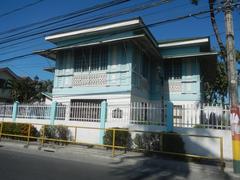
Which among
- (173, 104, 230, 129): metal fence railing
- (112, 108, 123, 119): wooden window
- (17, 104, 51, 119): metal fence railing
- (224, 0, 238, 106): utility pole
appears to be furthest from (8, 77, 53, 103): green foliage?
(224, 0, 238, 106): utility pole

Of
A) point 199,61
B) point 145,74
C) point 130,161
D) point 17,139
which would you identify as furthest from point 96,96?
point 199,61

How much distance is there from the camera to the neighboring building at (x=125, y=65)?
1443 cm

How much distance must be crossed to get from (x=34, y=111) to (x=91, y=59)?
477cm

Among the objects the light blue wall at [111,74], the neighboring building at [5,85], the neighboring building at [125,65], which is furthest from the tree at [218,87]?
the neighboring building at [5,85]

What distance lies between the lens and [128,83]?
1406 centimetres

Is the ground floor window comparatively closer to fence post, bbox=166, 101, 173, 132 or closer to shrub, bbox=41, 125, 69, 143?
shrub, bbox=41, 125, 69, 143

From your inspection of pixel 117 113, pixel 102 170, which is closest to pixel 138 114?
pixel 117 113

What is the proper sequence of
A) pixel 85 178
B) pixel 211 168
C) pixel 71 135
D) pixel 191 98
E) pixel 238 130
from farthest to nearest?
pixel 191 98
pixel 71 135
pixel 211 168
pixel 238 130
pixel 85 178

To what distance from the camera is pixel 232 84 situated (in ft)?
27.8

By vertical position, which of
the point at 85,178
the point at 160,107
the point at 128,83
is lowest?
the point at 85,178

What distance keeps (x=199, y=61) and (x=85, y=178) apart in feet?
41.6

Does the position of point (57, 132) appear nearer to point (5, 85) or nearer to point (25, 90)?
point (25, 90)

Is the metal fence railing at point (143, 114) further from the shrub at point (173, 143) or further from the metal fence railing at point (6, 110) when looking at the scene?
the metal fence railing at point (6, 110)

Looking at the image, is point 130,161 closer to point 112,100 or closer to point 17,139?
point 112,100
